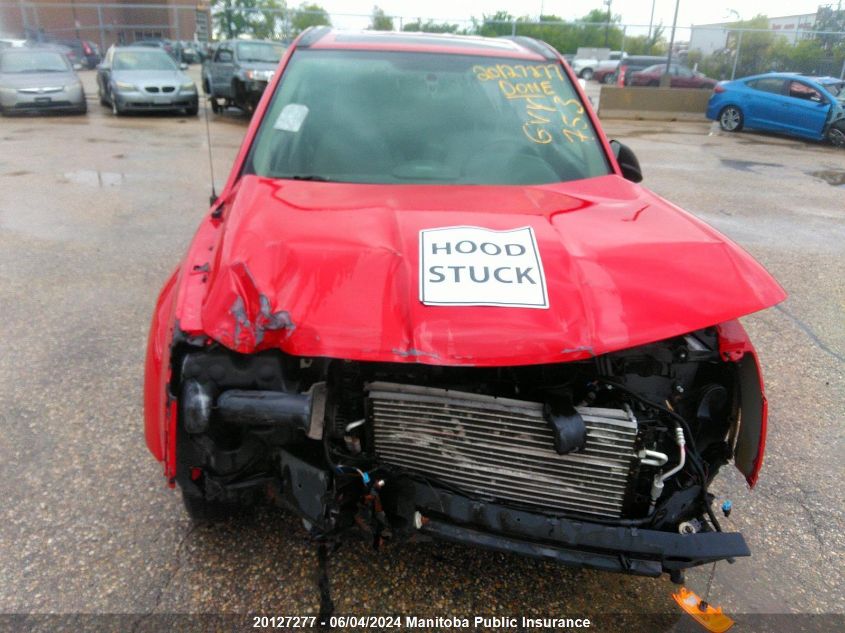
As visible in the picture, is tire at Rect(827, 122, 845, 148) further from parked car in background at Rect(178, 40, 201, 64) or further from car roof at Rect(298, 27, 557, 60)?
parked car in background at Rect(178, 40, 201, 64)

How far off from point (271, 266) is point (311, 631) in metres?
1.24

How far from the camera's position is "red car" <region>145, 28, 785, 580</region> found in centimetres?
196

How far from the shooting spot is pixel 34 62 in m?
14.8

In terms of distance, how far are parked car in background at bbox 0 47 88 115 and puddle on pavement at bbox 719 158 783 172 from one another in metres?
13.3

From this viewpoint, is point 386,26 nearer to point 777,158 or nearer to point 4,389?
point 777,158

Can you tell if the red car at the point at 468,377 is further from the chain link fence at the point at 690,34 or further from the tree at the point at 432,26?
the tree at the point at 432,26

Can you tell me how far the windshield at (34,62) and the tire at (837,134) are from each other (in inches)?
665

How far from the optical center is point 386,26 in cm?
2748

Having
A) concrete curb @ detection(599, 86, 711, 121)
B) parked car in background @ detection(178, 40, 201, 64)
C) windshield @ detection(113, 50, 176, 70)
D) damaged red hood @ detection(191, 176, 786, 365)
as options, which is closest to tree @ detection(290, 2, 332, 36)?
parked car in background @ detection(178, 40, 201, 64)

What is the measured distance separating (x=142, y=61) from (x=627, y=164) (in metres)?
14.7

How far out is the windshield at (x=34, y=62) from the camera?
14.5m

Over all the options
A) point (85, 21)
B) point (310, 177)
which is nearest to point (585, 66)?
point (85, 21)

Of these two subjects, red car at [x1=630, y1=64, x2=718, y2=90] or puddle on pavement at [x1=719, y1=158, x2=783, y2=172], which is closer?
puddle on pavement at [x1=719, y1=158, x2=783, y2=172]

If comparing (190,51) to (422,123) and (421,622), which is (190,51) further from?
(421,622)
